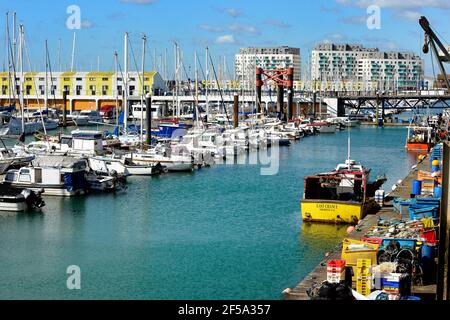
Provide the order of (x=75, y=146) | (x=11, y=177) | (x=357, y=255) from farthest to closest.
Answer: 1. (x=75, y=146)
2. (x=11, y=177)
3. (x=357, y=255)

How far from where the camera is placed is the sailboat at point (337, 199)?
22.6 meters

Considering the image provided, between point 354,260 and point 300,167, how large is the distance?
27.7 meters

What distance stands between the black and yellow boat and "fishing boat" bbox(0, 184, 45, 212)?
9.27m

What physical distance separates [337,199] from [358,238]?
593cm

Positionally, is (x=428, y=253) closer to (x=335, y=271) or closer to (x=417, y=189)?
(x=335, y=271)

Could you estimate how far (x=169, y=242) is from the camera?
21641 mm

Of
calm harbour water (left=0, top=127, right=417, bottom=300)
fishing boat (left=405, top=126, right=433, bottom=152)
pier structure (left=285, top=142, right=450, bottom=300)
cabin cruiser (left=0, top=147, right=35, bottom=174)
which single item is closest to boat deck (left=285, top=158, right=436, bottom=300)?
pier structure (left=285, top=142, right=450, bottom=300)

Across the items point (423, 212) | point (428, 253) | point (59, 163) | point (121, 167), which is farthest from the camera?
point (121, 167)

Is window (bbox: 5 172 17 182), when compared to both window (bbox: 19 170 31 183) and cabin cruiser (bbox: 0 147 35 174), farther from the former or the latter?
cabin cruiser (bbox: 0 147 35 174)

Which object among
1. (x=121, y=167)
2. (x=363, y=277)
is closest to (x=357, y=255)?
(x=363, y=277)

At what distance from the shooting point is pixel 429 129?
53562mm

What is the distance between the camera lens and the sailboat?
22562 millimetres

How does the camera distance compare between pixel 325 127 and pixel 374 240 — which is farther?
pixel 325 127

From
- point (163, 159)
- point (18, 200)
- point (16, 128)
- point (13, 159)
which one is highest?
point (16, 128)
